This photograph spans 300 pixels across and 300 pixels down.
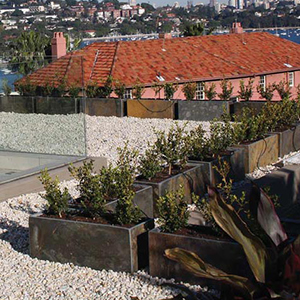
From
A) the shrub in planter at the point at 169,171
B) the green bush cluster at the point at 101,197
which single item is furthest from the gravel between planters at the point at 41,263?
the shrub in planter at the point at 169,171

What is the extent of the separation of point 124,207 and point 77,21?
8445 cm

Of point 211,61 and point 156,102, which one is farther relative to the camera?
point 211,61

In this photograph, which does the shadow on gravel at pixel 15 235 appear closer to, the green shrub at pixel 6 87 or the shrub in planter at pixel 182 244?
the shrub in planter at pixel 182 244

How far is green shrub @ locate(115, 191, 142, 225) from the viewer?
664cm

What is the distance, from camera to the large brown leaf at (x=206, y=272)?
4.81 m

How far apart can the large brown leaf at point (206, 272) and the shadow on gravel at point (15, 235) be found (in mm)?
2897

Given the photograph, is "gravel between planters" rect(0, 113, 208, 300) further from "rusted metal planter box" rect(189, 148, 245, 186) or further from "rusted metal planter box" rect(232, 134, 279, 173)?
"rusted metal planter box" rect(232, 134, 279, 173)

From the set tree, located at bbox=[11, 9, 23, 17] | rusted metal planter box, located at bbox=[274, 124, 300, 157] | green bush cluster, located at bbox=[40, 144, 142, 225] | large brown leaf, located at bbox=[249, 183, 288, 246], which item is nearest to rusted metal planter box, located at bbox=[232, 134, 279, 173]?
rusted metal planter box, located at bbox=[274, 124, 300, 157]

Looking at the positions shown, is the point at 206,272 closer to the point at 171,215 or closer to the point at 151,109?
the point at 171,215

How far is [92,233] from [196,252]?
113 cm

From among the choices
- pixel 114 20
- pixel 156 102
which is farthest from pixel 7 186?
pixel 114 20

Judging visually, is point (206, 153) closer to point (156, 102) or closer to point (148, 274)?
point (148, 274)

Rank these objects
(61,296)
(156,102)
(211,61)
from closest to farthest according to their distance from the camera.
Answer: (61,296)
(156,102)
(211,61)

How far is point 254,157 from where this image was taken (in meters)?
10.8
